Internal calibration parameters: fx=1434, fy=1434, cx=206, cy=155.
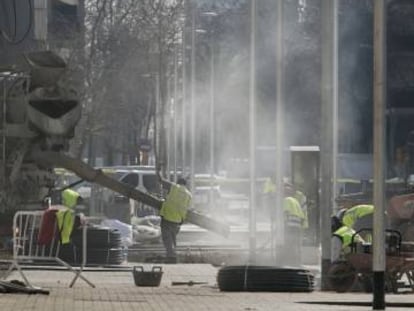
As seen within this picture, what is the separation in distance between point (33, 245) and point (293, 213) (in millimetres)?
9980

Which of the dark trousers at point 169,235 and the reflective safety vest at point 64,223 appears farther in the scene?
the dark trousers at point 169,235

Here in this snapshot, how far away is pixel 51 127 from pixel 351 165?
1908 inches

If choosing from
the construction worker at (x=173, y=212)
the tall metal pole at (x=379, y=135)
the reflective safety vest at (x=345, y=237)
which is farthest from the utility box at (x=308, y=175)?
the tall metal pole at (x=379, y=135)

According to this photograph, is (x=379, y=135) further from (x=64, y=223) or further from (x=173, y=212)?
(x=173, y=212)

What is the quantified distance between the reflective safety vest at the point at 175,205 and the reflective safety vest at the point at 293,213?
234cm

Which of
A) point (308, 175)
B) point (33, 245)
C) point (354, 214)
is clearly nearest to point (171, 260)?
point (354, 214)

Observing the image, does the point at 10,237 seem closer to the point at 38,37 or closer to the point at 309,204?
the point at 309,204

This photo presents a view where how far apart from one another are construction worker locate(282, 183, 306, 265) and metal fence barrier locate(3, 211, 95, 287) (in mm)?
6435

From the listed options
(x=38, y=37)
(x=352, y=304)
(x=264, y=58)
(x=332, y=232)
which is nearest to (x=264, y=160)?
(x=264, y=58)

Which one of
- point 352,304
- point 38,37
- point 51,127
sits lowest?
point 352,304

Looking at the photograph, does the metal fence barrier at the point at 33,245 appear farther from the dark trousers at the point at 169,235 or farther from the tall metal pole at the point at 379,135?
the dark trousers at the point at 169,235

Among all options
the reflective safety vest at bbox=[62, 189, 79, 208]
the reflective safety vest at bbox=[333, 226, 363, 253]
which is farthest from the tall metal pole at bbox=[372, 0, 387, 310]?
the reflective safety vest at bbox=[62, 189, 79, 208]

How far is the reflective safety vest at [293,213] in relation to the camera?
30.4m

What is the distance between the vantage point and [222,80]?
7344 cm
